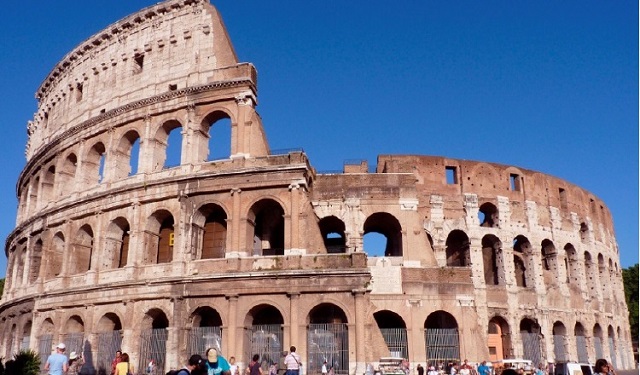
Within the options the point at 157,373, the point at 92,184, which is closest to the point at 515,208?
the point at 157,373

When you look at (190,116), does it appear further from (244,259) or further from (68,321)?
(68,321)

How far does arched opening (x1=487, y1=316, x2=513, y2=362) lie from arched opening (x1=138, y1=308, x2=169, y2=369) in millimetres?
13280

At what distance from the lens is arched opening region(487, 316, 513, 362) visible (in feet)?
75.4

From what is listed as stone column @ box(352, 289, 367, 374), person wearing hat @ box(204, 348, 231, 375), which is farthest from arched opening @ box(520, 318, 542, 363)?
person wearing hat @ box(204, 348, 231, 375)

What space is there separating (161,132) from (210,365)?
14.7m

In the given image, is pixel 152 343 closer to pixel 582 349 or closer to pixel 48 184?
pixel 48 184

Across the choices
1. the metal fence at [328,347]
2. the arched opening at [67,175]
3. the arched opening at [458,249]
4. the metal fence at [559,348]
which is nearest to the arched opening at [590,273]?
the metal fence at [559,348]

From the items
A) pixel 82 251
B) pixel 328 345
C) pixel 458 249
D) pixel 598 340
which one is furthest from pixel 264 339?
pixel 598 340

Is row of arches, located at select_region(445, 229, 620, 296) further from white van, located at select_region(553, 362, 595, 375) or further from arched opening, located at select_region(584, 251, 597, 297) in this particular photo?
white van, located at select_region(553, 362, 595, 375)

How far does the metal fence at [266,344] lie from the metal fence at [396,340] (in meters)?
3.84

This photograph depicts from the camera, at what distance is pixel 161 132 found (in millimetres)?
20703

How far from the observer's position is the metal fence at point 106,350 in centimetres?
1828

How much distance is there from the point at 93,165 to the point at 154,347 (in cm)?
856

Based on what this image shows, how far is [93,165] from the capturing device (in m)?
22.4
